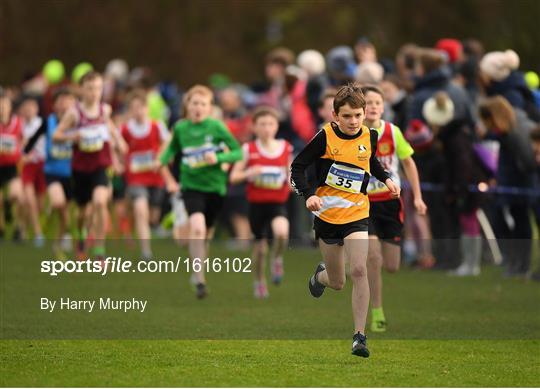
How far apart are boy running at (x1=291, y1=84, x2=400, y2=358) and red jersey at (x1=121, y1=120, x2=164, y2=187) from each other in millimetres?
9122

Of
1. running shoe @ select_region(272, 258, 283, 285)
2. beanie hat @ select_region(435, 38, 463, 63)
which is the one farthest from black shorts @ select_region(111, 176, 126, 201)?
running shoe @ select_region(272, 258, 283, 285)

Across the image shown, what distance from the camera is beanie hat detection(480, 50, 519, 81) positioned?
59.1 ft

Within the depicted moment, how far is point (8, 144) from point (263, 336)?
11.2m

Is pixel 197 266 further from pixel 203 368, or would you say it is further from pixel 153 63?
pixel 153 63

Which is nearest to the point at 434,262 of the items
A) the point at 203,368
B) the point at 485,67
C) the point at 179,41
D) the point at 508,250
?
the point at 508,250

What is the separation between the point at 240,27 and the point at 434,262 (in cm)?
3096

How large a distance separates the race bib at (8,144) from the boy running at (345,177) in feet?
39.1

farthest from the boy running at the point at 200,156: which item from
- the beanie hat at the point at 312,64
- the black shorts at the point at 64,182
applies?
the beanie hat at the point at 312,64

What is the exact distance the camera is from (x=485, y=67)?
59.9 ft

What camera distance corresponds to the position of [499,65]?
18.0 m

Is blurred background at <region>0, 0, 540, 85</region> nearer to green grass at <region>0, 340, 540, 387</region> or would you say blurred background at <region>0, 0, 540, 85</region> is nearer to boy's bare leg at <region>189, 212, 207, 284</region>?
boy's bare leg at <region>189, 212, 207, 284</region>

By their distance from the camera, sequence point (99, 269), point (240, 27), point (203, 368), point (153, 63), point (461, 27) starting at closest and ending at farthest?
point (203, 368) < point (99, 269) < point (461, 27) < point (153, 63) < point (240, 27)

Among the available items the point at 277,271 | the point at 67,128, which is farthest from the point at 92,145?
the point at 277,271

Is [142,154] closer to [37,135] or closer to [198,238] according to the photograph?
[37,135]
